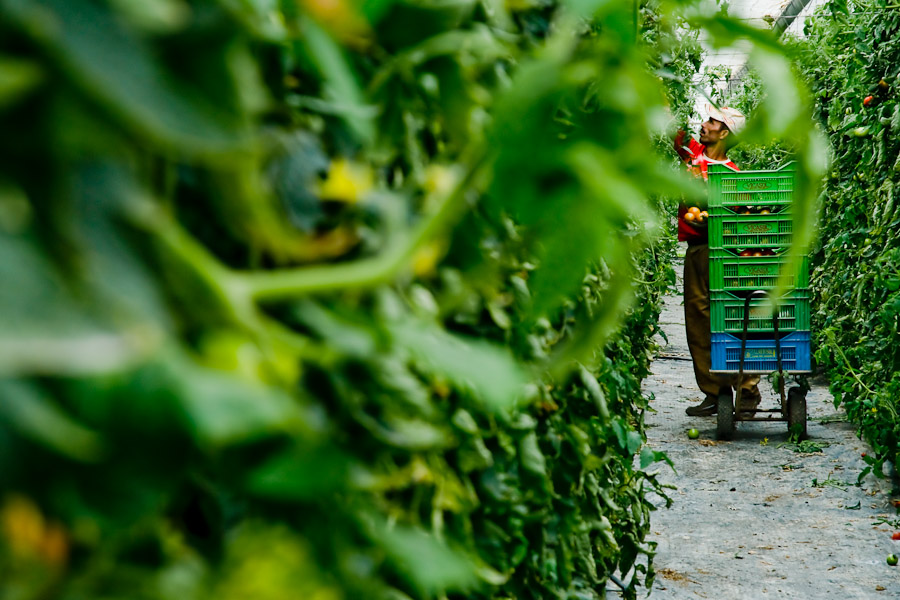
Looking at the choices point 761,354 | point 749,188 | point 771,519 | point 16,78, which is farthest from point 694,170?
point 16,78

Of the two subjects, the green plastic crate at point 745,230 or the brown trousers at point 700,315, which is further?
the brown trousers at point 700,315

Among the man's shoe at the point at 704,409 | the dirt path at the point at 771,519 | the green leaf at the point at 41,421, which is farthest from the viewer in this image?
the man's shoe at the point at 704,409

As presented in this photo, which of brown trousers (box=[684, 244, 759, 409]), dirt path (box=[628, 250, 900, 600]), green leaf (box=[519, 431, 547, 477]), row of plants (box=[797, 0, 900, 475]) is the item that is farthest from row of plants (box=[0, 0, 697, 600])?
brown trousers (box=[684, 244, 759, 409])

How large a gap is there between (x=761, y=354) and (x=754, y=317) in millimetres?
243

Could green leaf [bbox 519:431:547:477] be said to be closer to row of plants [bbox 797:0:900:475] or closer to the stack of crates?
row of plants [bbox 797:0:900:475]

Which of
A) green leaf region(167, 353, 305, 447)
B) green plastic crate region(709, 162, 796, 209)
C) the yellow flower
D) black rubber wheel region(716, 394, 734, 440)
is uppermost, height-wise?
the yellow flower

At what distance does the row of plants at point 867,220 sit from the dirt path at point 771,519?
245 millimetres

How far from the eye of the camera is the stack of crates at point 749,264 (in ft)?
15.6

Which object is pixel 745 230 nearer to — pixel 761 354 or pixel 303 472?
pixel 761 354

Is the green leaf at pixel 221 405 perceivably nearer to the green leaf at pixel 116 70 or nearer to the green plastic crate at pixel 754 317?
the green leaf at pixel 116 70

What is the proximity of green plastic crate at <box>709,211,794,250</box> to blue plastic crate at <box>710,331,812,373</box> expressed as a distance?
0.49m

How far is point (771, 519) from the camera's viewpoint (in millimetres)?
3631

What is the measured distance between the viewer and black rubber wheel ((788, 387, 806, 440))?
4676mm

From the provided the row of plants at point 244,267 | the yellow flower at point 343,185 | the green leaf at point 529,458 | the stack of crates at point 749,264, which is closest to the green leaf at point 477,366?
the row of plants at point 244,267
